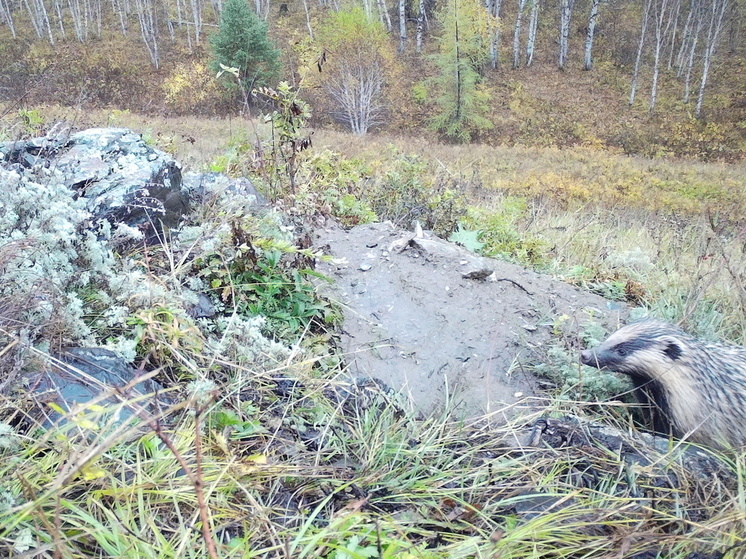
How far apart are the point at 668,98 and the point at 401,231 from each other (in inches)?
1321

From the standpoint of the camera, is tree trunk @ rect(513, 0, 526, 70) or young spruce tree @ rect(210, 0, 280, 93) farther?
tree trunk @ rect(513, 0, 526, 70)

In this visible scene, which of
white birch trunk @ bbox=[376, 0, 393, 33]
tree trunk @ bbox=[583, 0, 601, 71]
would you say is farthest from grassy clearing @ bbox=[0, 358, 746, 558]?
white birch trunk @ bbox=[376, 0, 393, 33]

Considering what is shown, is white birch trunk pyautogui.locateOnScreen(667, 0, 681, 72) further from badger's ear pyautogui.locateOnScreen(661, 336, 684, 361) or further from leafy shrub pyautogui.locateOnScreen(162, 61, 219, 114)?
badger's ear pyautogui.locateOnScreen(661, 336, 684, 361)

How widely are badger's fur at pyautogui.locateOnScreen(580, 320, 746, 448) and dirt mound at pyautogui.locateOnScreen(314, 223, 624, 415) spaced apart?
578mm

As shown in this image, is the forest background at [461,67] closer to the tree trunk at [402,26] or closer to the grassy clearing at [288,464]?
the tree trunk at [402,26]

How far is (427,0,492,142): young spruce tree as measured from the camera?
1081 inches

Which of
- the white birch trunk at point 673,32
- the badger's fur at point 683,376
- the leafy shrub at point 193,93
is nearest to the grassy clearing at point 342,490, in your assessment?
the badger's fur at point 683,376

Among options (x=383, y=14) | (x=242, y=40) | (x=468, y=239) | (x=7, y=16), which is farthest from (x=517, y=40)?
(x=7, y=16)

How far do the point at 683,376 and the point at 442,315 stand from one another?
1.57 meters

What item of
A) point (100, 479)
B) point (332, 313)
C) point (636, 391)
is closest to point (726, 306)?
point (636, 391)

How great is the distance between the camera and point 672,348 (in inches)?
110

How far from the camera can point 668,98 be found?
1228 inches

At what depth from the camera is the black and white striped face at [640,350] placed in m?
2.80

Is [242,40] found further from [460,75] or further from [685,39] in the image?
[685,39]
